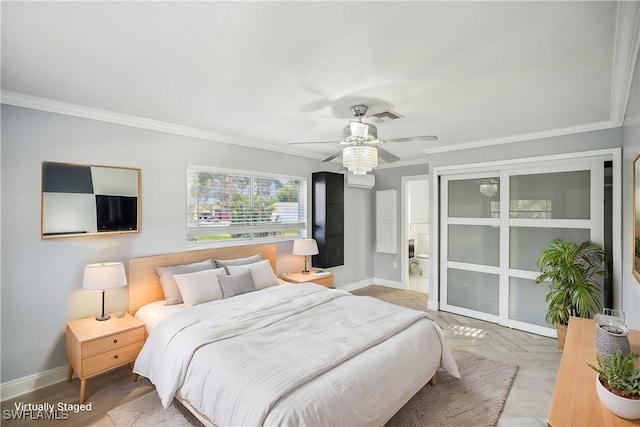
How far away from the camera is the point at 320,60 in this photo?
2021 mm

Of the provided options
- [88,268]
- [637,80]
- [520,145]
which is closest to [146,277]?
[88,268]

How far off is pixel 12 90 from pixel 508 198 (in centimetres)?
529

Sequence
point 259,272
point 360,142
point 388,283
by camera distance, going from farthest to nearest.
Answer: point 388,283 → point 259,272 → point 360,142

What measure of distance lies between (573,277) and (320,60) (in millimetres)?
3425

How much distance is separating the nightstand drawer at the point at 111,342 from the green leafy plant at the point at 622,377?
3.18 m

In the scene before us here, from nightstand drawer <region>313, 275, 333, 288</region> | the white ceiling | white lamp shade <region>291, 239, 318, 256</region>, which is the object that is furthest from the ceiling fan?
nightstand drawer <region>313, 275, 333, 288</region>

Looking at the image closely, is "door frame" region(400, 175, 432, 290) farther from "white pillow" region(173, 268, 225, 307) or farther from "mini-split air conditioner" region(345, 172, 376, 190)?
"white pillow" region(173, 268, 225, 307)

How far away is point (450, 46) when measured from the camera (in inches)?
72.6

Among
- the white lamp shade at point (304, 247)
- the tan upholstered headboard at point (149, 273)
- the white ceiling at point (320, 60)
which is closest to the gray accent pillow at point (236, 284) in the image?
the tan upholstered headboard at point (149, 273)

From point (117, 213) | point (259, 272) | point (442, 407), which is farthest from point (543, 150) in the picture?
point (117, 213)

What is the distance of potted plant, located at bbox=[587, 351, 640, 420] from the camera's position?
112cm

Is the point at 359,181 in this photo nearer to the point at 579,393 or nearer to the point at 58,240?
the point at 58,240

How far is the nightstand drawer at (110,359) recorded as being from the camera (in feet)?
8.20

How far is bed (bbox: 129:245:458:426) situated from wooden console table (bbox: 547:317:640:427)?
0.98 metres
